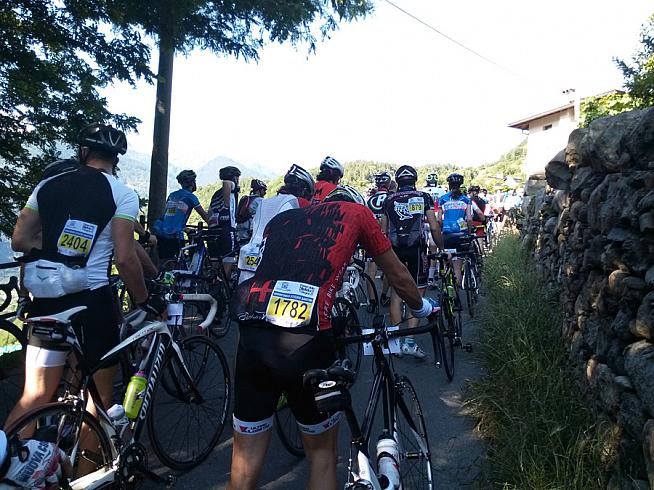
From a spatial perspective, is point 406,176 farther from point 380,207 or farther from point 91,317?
point 91,317

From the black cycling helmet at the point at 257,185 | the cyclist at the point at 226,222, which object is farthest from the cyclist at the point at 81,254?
the black cycling helmet at the point at 257,185

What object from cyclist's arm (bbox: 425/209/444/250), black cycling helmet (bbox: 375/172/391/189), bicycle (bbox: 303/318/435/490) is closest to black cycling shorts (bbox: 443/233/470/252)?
black cycling helmet (bbox: 375/172/391/189)

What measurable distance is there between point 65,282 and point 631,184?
3.50 m

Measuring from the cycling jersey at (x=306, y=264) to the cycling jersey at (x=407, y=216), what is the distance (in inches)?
141

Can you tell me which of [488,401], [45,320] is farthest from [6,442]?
[488,401]

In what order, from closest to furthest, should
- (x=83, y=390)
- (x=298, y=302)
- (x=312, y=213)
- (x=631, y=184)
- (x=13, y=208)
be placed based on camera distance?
(x=298, y=302), (x=312, y=213), (x=83, y=390), (x=631, y=184), (x=13, y=208)

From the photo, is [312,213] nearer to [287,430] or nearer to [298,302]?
[298,302]

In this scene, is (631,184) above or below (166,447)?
above

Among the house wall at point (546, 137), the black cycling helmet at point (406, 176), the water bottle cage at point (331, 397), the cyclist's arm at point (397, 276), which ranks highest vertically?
the house wall at point (546, 137)

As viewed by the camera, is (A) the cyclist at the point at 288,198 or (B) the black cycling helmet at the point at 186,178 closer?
(A) the cyclist at the point at 288,198

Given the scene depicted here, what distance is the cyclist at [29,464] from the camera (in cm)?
188

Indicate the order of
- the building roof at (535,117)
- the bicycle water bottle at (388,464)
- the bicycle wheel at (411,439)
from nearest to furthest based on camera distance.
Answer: the bicycle water bottle at (388,464) → the bicycle wheel at (411,439) → the building roof at (535,117)

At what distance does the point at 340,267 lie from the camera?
2.31m

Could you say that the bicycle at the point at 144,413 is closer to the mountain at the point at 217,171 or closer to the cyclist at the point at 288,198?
the cyclist at the point at 288,198
